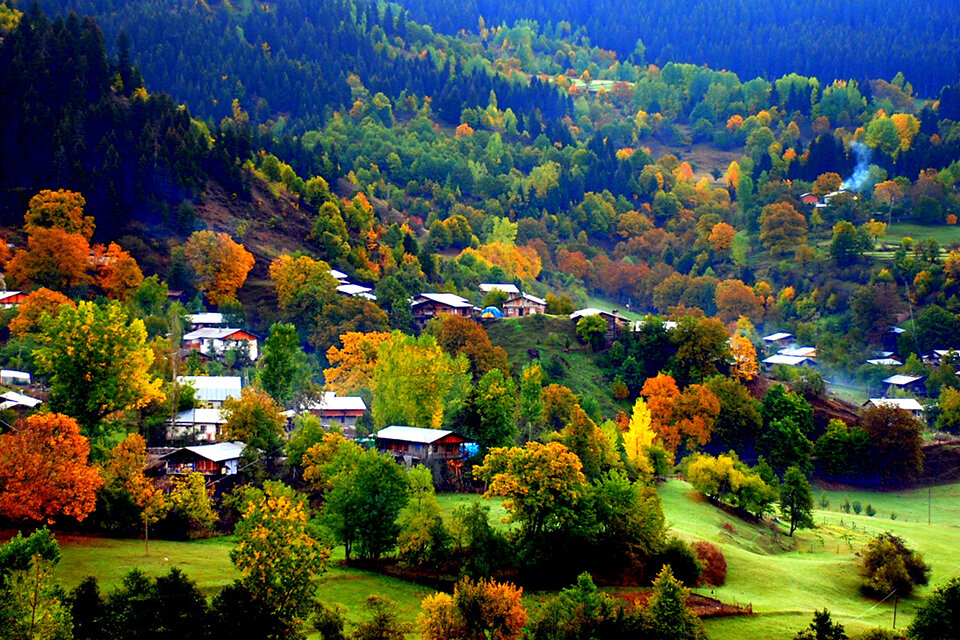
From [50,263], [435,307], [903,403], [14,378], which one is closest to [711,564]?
[14,378]

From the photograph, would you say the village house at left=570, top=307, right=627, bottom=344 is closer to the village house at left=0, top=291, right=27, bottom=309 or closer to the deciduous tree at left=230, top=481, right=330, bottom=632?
the village house at left=0, top=291, right=27, bottom=309

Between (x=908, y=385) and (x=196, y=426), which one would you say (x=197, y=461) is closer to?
(x=196, y=426)

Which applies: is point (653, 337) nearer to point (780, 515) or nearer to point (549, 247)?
point (780, 515)

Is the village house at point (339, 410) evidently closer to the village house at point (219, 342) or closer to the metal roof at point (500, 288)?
the village house at point (219, 342)

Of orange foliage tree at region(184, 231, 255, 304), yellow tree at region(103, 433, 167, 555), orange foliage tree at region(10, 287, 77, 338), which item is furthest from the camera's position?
orange foliage tree at region(184, 231, 255, 304)

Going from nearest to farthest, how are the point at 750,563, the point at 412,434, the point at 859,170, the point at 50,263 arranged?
the point at 750,563 < the point at 412,434 < the point at 50,263 < the point at 859,170

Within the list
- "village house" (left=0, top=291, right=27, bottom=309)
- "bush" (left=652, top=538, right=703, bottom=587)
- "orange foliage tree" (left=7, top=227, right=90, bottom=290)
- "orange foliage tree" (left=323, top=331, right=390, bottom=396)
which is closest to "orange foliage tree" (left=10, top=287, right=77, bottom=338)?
"village house" (left=0, top=291, right=27, bottom=309)
